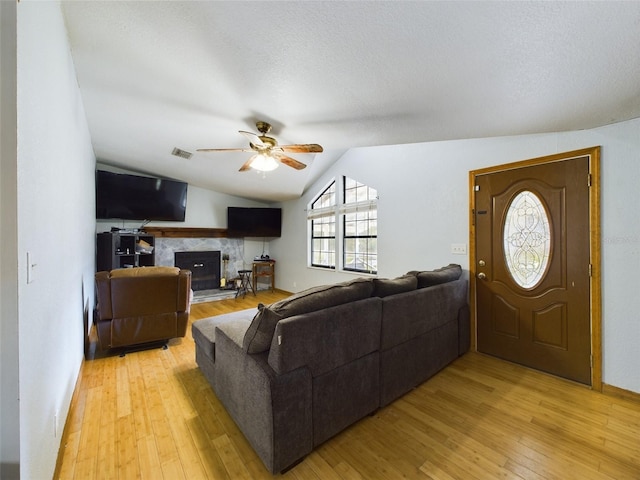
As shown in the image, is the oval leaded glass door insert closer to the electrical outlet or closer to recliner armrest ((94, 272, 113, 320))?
the electrical outlet

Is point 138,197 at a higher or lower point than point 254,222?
higher

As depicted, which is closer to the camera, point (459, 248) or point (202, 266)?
point (459, 248)

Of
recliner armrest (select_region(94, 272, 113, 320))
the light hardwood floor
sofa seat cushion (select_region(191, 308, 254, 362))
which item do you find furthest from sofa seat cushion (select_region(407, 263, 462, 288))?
recliner armrest (select_region(94, 272, 113, 320))

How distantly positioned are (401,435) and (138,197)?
17.2ft

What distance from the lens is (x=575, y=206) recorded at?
94.1 inches

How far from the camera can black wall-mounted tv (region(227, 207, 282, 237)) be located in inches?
237

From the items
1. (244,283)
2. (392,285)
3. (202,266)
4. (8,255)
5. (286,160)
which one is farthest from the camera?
(244,283)

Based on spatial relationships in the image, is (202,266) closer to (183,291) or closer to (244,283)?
(244,283)

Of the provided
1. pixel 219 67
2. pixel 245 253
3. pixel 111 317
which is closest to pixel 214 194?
pixel 245 253

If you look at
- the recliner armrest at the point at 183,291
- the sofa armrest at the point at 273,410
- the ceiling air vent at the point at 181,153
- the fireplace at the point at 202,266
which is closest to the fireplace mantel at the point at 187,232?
the fireplace at the point at 202,266

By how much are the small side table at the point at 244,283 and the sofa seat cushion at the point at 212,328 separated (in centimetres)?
349

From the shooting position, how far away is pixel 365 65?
154 cm

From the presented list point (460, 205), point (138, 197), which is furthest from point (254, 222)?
point (460, 205)

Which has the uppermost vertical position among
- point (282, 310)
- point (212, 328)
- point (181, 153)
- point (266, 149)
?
point (181, 153)
